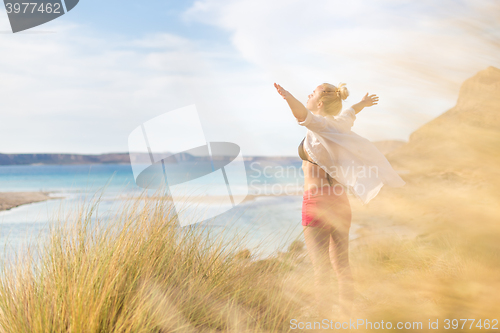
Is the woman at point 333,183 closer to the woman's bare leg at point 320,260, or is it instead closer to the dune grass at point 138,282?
the woman's bare leg at point 320,260

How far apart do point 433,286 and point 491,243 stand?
0.44 feet

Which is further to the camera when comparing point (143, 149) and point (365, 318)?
point (143, 149)

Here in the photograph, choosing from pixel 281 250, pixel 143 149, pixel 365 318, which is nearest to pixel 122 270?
pixel 281 250

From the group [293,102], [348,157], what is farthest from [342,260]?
[293,102]

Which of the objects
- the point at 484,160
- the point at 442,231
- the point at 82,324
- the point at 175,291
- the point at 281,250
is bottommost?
the point at 281,250

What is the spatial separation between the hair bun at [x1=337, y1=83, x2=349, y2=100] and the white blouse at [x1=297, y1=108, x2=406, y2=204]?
135mm

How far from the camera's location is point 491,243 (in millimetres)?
615

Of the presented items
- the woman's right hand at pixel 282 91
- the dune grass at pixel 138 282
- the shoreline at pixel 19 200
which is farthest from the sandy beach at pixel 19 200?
the woman's right hand at pixel 282 91

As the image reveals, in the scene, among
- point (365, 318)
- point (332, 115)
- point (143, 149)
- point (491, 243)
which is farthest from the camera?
point (143, 149)

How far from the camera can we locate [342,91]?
1966 millimetres

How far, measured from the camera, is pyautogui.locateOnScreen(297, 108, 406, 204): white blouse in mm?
1830

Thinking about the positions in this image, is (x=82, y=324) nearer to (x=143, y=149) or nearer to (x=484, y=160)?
(x=484, y=160)

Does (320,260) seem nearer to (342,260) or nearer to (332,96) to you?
(342,260)

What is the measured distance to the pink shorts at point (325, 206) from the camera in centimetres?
183
